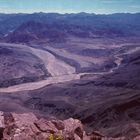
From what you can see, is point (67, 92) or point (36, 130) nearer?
point (36, 130)

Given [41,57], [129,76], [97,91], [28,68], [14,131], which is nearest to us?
[14,131]

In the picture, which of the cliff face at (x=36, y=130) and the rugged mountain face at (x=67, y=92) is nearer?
the cliff face at (x=36, y=130)

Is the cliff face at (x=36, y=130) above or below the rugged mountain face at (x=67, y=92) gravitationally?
above

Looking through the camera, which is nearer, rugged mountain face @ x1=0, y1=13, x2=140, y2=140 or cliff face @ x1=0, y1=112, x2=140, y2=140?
cliff face @ x1=0, y1=112, x2=140, y2=140

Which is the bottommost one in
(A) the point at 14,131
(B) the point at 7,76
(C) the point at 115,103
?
(B) the point at 7,76

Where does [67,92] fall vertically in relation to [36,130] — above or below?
below

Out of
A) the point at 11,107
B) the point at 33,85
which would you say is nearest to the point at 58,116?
the point at 11,107

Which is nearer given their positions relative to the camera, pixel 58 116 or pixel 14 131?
pixel 14 131

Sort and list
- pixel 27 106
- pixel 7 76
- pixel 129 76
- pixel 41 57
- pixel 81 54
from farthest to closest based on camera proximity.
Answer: pixel 81 54, pixel 41 57, pixel 7 76, pixel 129 76, pixel 27 106

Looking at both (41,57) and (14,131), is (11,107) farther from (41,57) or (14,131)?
(41,57)

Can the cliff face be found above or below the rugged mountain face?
above

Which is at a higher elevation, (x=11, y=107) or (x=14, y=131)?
(x=14, y=131)
